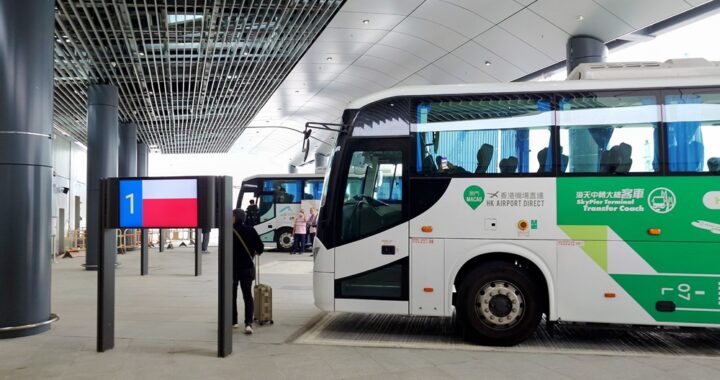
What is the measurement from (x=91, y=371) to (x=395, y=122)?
14.9 ft

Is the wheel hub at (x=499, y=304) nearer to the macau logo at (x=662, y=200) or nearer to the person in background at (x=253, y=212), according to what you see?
the macau logo at (x=662, y=200)

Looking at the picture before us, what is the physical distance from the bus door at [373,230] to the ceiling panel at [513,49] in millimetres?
9167

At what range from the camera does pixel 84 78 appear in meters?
17.8

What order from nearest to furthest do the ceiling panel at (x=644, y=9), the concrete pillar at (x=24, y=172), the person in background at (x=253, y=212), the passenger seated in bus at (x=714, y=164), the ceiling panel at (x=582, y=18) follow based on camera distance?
the passenger seated in bus at (x=714, y=164) → the concrete pillar at (x=24, y=172) → the ceiling panel at (x=644, y=9) → the ceiling panel at (x=582, y=18) → the person in background at (x=253, y=212)

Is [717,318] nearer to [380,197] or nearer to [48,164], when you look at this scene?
[380,197]

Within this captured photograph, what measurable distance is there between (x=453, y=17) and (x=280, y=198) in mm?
11066

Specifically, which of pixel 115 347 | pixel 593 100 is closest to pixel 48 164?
pixel 115 347

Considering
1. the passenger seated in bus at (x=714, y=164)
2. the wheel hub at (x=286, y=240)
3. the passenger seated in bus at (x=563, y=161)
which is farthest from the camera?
the wheel hub at (x=286, y=240)

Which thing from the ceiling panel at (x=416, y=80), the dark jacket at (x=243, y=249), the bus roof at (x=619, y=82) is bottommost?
the dark jacket at (x=243, y=249)

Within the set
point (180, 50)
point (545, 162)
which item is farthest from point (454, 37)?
point (545, 162)

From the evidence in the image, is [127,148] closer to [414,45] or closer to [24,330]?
[414,45]

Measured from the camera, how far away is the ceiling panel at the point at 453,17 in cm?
1459

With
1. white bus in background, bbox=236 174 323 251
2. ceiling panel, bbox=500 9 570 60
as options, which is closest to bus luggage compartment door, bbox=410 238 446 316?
ceiling panel, bbox=500 9 570 60

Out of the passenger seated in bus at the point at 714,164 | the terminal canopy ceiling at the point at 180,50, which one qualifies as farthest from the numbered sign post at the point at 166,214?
the terminal canopy ceiling at the point at 180,50
